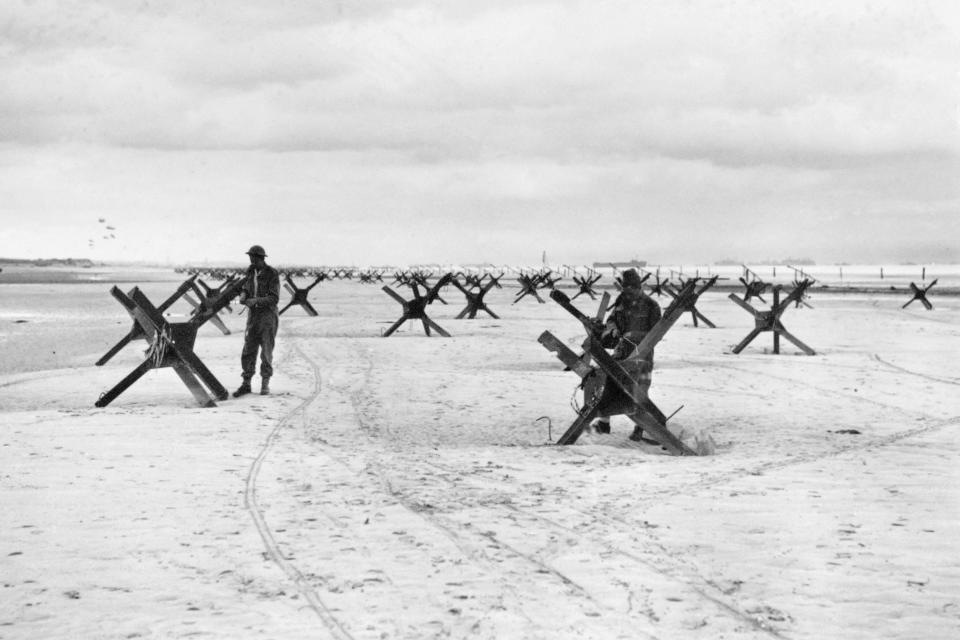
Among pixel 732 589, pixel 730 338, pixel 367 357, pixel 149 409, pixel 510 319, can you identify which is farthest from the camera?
pixel 510 319

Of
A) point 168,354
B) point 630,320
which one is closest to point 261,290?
point 168,354

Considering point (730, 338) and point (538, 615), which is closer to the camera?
point (538, 615)

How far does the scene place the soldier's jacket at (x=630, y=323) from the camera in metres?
9.65

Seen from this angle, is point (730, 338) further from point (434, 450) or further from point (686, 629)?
point (686, 629)

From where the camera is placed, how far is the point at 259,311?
40.2 feet

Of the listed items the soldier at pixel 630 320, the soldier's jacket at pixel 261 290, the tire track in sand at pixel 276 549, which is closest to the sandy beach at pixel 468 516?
the tire track in sand at pixel 276 549

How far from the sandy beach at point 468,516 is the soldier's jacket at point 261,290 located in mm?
1217

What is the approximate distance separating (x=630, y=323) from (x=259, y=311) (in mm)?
5316

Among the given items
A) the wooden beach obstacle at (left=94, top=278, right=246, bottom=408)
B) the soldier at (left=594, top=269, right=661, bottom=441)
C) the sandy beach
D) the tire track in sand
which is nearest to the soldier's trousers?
the sandy beach

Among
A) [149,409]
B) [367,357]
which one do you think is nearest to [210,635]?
[149,409]

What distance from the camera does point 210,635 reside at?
4191 millimetres

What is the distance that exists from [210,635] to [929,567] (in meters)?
Answer: 3.99

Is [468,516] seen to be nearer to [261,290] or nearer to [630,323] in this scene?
[630,323]

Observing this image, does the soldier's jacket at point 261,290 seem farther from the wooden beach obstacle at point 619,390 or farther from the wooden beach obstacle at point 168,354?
the wooden beach obstacle at point 619,390
